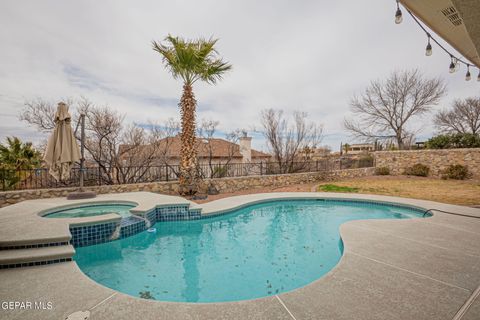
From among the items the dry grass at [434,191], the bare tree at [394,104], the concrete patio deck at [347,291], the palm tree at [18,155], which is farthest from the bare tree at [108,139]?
the bare tree at [394,104]

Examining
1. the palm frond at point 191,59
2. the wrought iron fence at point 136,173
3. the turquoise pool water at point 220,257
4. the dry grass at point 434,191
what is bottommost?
the turquoise pool water at point 220,257

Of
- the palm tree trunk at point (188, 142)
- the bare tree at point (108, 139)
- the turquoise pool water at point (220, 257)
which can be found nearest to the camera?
the turquoise pool water at point (220, 257)

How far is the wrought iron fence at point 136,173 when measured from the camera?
8047 millimetres

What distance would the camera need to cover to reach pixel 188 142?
8.74 meters

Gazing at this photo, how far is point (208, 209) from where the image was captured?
22.5 feet

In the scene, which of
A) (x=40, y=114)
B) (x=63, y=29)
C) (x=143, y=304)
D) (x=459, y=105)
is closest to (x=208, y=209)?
(x=143, y=304)

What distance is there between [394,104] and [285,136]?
598 inches

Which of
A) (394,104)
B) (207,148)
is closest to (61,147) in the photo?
(207,148)

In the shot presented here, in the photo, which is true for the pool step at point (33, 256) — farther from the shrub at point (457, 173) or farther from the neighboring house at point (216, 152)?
the shrub at point (457, 173)

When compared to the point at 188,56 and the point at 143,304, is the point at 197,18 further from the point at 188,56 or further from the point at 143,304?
the point at 143,304

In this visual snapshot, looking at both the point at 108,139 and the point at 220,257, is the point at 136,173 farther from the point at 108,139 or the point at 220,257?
the point at 220,257

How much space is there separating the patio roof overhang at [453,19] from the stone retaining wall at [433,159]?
11.9 m

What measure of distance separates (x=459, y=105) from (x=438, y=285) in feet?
105

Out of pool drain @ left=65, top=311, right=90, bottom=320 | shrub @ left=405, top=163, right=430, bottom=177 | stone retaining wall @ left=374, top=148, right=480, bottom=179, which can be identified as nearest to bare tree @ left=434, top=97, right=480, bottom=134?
stone retaining wall @ left=374, top=148, right=480, bottom=179
